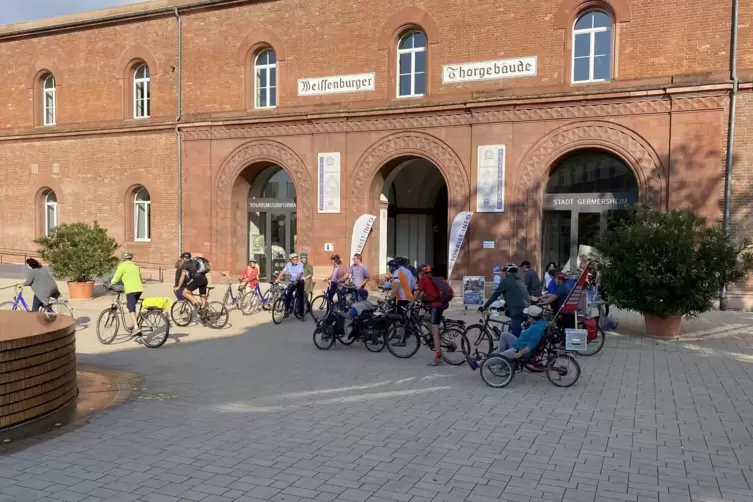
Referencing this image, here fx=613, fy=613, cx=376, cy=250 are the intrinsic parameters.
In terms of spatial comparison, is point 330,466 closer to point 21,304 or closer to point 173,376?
point 173,376

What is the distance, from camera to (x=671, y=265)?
11.5 meters

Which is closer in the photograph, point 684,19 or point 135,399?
point 135,399

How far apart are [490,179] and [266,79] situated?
29.1 ft

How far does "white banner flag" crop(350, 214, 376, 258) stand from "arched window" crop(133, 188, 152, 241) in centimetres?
900

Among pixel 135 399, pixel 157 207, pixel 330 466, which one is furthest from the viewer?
pixel 157 207

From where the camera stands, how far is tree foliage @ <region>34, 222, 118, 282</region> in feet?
56.0

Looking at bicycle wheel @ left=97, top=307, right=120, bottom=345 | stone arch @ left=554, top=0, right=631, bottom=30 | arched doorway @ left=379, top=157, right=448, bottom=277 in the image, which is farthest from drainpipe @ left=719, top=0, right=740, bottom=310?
bicycle wheel @ left=97, top=307, right=120, bottom=345

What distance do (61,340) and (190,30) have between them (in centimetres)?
1810

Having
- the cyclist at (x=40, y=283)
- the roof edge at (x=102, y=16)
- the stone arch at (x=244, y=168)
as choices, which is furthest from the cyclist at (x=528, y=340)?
the roof edge at (x=102, y=16)

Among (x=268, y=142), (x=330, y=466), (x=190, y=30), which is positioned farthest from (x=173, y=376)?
(x=190, y=30)

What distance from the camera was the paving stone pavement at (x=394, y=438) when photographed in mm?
4816

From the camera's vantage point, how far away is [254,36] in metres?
21.0

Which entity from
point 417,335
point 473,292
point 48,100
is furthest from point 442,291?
point 48,100

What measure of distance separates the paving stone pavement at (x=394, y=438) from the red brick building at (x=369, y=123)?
A: 826cm
